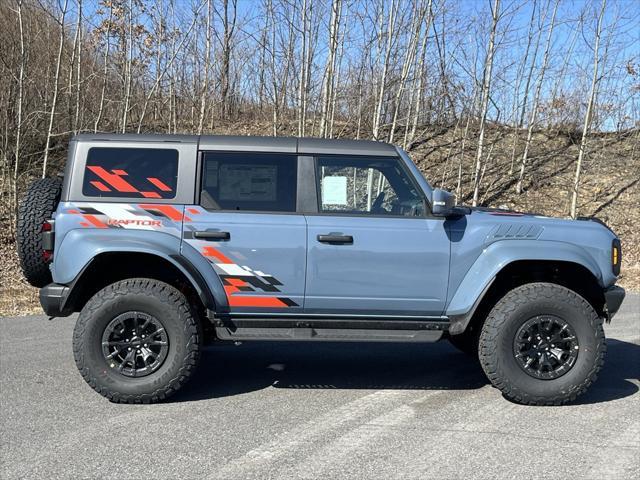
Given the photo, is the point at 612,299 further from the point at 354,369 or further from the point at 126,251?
the point at 126,251

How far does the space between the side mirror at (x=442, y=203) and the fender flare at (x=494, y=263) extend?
45 centimetres

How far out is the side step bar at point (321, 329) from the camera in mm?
4590

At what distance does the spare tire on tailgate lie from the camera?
458 centimetres

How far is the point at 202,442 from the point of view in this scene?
376 cm

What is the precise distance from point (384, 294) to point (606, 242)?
5.98 feet

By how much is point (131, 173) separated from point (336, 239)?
168 centimetres

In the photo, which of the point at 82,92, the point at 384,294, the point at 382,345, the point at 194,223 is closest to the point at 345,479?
the point at 384,294

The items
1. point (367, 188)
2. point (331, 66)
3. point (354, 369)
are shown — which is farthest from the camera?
point (331, 66)

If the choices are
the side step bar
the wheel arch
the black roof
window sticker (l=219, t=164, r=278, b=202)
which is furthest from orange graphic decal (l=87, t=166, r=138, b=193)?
the wheel arch

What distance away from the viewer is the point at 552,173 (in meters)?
17.6

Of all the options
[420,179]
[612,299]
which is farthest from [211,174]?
[612,299]

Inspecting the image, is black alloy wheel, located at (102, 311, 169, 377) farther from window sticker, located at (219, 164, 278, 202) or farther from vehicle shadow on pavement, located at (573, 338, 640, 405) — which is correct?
vehicle shadow on pavement, located at (573, 338, 640, 405)

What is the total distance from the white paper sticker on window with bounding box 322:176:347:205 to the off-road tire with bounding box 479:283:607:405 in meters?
1.51

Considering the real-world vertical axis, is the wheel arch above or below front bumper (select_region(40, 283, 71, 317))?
above
